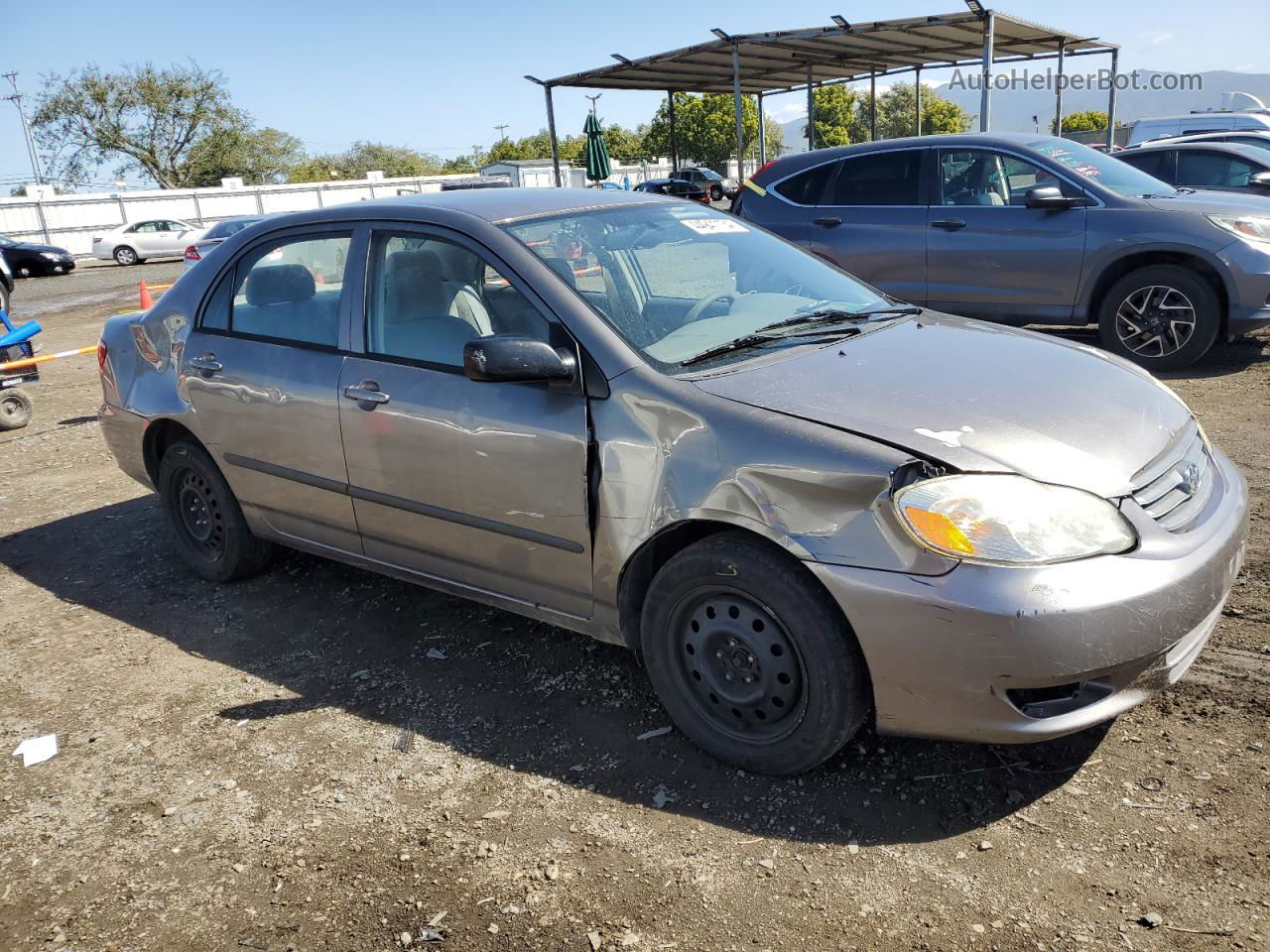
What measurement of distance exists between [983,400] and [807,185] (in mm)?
5993

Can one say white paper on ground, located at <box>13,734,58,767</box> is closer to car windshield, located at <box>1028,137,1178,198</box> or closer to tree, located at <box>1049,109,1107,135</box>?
car windshield, located at <box>1028,137,1178,198</box>

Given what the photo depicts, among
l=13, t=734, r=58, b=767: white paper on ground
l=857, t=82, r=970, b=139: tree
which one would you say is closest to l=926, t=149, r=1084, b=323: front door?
l=13, t=734, r=58, b=767: white paper on ground

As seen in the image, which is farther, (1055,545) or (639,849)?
(639,849)

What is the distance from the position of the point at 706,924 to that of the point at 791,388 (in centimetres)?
145

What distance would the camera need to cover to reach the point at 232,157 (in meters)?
65.6

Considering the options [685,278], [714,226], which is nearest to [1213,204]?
[714,226]

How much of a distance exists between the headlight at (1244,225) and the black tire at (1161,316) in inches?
14.1

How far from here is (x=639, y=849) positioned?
2648 millimetres

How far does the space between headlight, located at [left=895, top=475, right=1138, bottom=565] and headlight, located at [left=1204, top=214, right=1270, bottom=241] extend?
5.43 m

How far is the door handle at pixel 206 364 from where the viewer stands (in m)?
4.26

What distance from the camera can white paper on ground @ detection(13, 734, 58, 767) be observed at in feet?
11.1

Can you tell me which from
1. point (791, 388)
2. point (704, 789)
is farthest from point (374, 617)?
point (791, 388)

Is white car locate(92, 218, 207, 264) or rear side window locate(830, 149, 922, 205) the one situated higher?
rear side window locate(830, 149, 922, 205)

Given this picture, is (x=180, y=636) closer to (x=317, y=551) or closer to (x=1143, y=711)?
(x=317, y=551)
